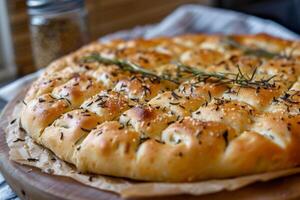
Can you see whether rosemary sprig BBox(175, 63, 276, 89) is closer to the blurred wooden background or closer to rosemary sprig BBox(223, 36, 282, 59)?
rosemary sprig BBox(223, 36, 282, 59)

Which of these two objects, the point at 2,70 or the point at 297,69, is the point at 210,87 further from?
the point at 2,70

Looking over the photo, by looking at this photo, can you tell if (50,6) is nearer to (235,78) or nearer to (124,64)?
(124,64)

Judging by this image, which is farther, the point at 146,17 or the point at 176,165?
the point at 146,17

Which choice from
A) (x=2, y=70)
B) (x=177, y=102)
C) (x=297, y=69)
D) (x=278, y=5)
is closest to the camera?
(x=177, y=102)

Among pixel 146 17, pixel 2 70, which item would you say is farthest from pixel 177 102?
pixel 146 17

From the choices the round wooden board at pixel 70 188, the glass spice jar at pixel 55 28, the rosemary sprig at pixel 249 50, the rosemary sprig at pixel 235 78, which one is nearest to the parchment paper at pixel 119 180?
the round wooden board at pixel 70 188

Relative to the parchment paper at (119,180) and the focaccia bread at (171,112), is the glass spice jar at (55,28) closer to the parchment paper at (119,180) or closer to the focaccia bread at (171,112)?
the focaccia bread at (171,112)
